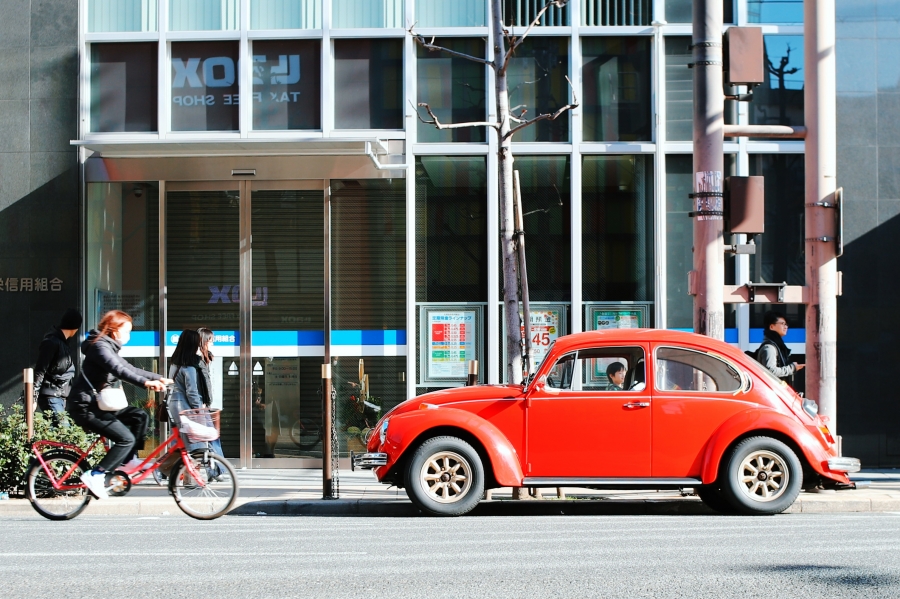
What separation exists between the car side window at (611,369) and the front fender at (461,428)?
98cm

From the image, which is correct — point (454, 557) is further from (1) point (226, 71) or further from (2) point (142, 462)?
(1) point (226, 71)

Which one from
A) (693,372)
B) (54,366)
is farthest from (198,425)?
(693,372)

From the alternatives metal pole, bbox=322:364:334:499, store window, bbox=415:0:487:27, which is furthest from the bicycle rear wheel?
store window, bbox=415:0:487:27

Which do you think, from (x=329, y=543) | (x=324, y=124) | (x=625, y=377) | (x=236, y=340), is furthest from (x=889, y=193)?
(x=329, y=543)

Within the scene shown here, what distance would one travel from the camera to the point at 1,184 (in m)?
15.0

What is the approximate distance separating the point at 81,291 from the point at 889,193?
1124cm

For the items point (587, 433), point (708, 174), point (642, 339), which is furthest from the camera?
point (708, 174)

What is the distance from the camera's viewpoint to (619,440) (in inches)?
391

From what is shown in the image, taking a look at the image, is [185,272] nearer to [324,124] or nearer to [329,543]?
[324,124]

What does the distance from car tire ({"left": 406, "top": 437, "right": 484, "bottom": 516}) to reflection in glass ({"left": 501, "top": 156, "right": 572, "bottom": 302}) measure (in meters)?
5.49

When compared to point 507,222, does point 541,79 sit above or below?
above

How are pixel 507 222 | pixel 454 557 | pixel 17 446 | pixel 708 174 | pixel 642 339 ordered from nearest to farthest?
pixel 454 557, pixel 642 339, pixel 17 446, pixel 708 174, pixel 507 222

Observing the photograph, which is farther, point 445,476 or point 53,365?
point 53,365

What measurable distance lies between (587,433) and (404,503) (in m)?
2.12
